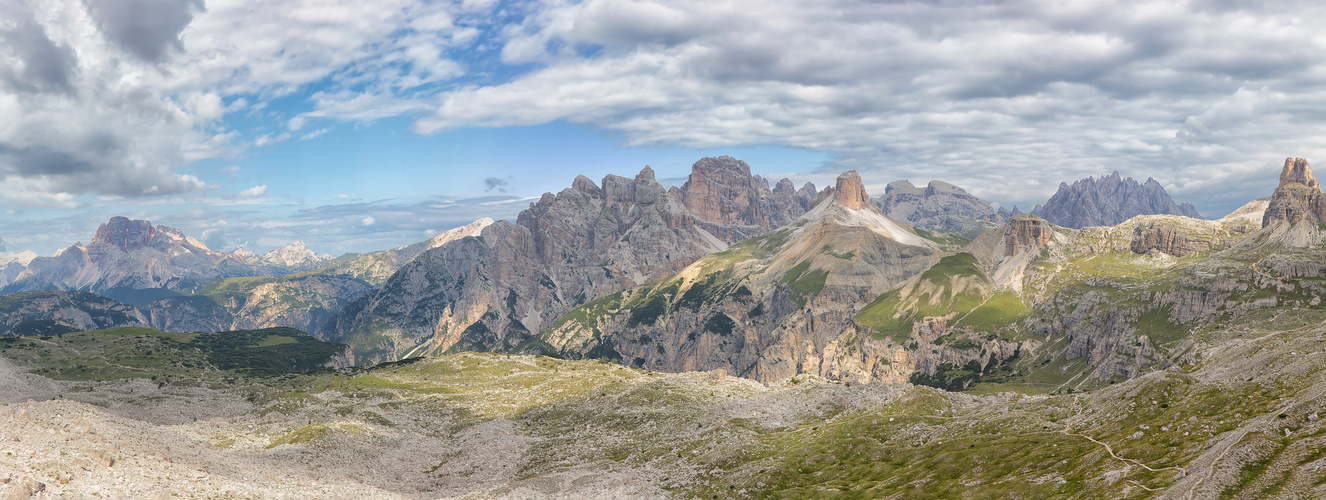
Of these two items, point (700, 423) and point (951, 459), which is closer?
point (951, 459)

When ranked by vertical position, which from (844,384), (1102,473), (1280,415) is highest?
(1280,415)

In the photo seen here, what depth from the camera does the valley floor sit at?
213ft

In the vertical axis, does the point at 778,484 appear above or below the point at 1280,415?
below

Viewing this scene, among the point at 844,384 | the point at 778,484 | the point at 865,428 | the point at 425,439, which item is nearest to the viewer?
the point at 778,484

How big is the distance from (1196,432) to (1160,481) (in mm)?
16683

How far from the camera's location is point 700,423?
134 meters

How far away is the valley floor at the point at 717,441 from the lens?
65.1m

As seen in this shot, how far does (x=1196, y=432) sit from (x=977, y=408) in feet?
157

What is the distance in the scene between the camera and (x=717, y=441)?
387 ft

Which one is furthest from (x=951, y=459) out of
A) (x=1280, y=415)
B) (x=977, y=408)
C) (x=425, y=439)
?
(x=425, y=439)

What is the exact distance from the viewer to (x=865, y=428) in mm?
110250

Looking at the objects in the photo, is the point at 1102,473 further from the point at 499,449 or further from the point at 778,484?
the point at 499,449

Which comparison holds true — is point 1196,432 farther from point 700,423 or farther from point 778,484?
point 700,423

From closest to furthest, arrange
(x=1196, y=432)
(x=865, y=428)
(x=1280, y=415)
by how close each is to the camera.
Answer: (x=1280, y=415), (x=1196, y=432), (x=865, y=428)
